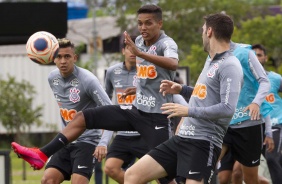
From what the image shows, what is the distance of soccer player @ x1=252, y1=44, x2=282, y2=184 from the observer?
13539mm

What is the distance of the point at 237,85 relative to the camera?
352 inches

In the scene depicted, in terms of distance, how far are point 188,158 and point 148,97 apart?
4.55ft

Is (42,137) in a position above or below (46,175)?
below

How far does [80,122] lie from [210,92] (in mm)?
1395

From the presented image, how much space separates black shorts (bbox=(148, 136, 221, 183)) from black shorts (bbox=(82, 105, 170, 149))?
0.75 metres

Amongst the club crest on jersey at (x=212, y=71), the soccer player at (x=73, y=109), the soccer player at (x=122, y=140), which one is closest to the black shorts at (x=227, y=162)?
the soccer player at (x=122, y=140)

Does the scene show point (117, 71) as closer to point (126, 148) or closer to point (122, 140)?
point (122, 140)

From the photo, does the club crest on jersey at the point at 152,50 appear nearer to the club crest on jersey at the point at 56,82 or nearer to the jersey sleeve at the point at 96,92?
the jersey sleeve at the point at 96,92

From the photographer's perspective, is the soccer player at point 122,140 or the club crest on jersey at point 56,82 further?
the soccer player at point 122,140

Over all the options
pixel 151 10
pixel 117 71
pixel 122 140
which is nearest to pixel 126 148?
pixel 122 140

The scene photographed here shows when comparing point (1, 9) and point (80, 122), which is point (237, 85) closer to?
point (80, 122)

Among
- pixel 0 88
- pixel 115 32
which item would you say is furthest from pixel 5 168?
pixel 115 32

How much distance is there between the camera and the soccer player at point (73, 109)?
36.2ft

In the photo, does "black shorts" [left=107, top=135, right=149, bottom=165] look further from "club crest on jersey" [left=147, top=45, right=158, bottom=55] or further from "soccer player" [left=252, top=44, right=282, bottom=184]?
"club crest on jersey" [left=147, top=45, right=158, bottom=55]
